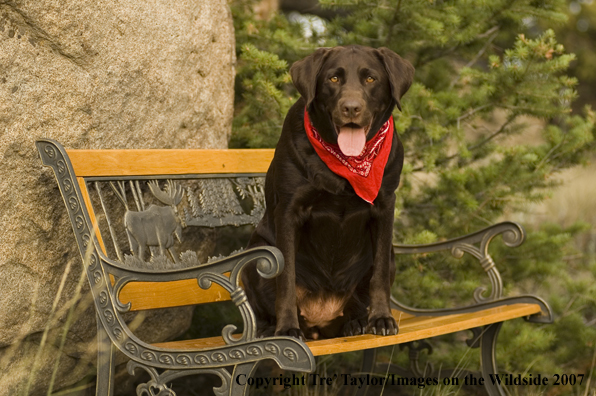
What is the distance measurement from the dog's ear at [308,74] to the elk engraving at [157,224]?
87cm

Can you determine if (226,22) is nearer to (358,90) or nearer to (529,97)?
(358,90)

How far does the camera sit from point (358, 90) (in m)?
2.52

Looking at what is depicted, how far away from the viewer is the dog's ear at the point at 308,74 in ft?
8.53

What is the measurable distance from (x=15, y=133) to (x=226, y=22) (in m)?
1.44

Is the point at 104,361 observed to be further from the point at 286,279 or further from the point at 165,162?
the point at 165,162

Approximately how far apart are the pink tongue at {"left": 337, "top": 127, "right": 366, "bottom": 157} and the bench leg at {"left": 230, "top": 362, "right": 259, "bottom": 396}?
2.92 feet

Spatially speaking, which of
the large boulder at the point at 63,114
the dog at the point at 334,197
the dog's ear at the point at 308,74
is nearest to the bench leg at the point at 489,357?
the dog at the point at 334,197

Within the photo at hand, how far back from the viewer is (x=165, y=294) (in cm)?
291

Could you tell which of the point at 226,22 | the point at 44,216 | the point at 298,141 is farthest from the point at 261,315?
the point at 226,22

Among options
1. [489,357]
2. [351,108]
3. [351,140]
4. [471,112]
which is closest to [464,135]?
[471,112]

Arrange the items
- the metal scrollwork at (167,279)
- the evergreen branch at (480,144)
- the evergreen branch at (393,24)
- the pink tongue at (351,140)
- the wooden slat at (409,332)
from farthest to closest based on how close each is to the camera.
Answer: the evergreen branch at (480,144) < the evergreen branch at (393,24) < the pink tongue at (351,140) < the wooden slat at (409,332) < the metal scrollwork at (167,279)

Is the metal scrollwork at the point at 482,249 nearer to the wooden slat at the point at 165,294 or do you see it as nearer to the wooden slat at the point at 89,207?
the wooden slat at the point at 165,294

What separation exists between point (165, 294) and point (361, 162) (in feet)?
3.53

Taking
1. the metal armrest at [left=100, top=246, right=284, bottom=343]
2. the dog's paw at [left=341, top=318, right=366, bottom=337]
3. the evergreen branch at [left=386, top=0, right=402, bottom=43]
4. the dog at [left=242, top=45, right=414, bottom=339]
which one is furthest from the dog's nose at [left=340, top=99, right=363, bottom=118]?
the evergreen branch at [left=386, top=0, right=402, bottom=43]
